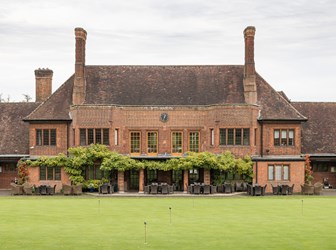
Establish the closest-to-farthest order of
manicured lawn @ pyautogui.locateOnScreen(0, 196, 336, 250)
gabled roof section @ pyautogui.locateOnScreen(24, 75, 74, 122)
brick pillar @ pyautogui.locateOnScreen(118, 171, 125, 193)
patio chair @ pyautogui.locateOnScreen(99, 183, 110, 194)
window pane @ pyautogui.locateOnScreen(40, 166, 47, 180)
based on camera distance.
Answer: manicured lawn @ pyautogui.locateOnScreen(0, 196, 336, 250) < patio chair @ pyautogui.locateOnScreen(99, 183, 110, 194) < brick pillar @ pyautogui.locateOnScreen(118, 171, 125, 193) < window pane @ pyautogui.locateOnScreen(40, 166, 47, 180) < gabled roof section @ pyautogui.locateOnScreen(24, 75, 74, 122)

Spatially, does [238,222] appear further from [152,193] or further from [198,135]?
[198,135]

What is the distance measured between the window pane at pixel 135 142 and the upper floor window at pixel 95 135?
190 cm

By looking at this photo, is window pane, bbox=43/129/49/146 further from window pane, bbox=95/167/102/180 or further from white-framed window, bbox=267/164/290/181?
white-framed window, bbox=267/164/290/181

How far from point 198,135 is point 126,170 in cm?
580

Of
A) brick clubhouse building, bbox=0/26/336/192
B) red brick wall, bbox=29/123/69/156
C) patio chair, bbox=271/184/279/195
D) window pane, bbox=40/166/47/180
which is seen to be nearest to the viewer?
patio chair, bbox=271/184/279/195

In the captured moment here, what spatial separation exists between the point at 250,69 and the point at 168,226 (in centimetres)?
2471

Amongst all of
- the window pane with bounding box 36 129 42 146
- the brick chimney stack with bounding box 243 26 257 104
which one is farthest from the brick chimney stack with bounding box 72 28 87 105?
the brick chimney stack with bounding box 243 26 257 104

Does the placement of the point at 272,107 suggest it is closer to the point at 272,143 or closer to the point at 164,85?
the point at 272,143

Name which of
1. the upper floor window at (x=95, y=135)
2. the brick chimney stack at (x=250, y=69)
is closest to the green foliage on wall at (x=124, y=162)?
the upper floor window at (x=95, y=135)

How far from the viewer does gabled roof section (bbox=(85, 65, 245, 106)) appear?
4472cm

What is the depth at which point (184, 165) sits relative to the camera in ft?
137

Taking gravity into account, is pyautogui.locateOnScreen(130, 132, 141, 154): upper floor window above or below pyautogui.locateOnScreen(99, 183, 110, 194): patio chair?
above

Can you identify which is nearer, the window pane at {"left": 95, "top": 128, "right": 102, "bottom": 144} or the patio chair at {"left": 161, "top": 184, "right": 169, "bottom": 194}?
the patio chair at {"left": 161, "top": 184, "right": 169, "bottom": 194}

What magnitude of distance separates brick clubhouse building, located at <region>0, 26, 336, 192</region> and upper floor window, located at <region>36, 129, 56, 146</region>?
0.24 ft
